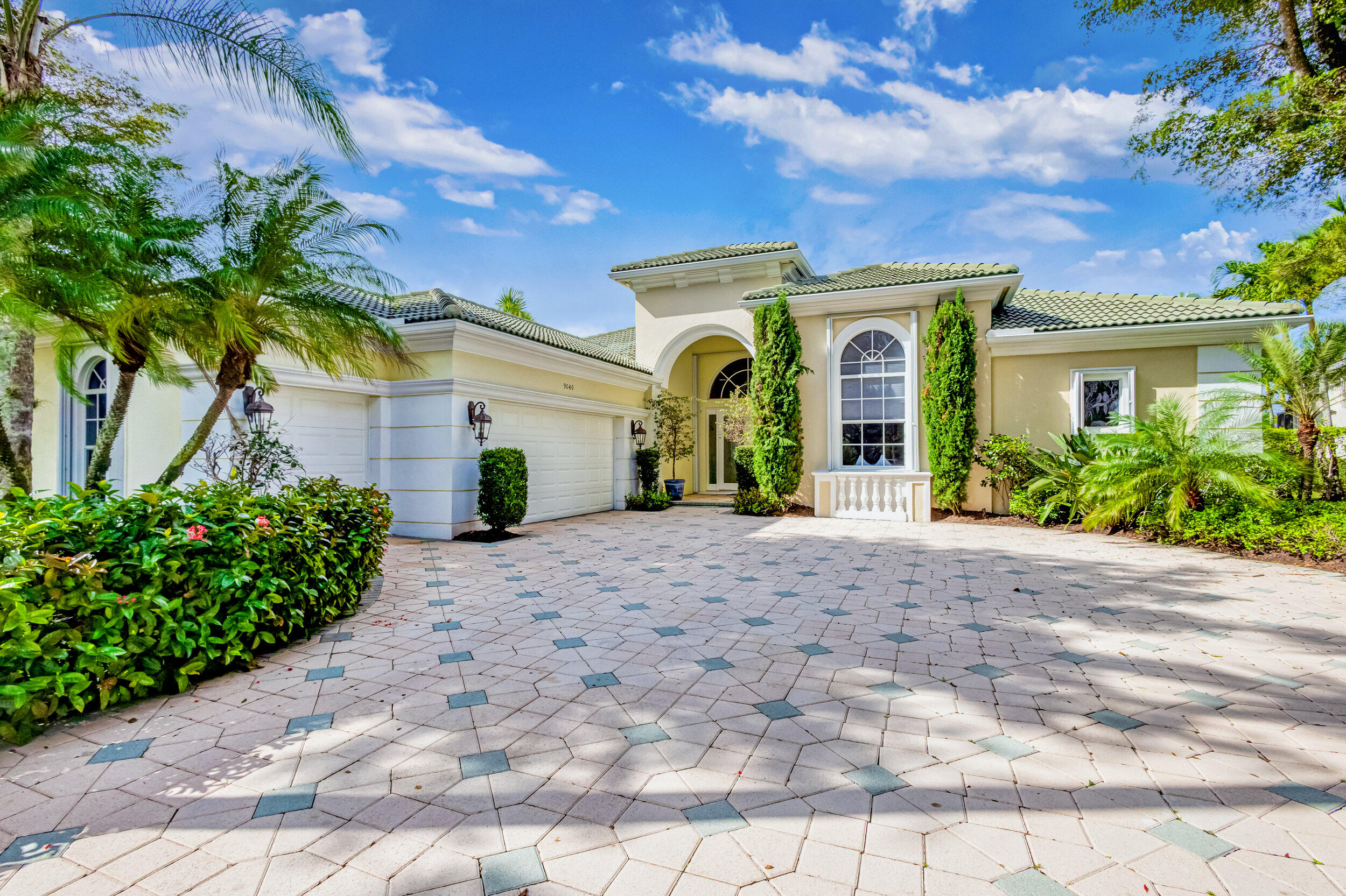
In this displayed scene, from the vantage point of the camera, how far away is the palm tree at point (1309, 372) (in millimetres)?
8531

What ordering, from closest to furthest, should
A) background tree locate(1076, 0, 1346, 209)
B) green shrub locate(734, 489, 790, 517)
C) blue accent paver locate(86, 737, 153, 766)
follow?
blue accent paver locate(86, 737, 153, 766)
background tree locate(1076, 0, 1346, 209)
green shrub locate(734, 489, 790, 517)

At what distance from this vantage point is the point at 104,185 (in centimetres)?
496

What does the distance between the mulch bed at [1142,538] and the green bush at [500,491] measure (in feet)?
26.6

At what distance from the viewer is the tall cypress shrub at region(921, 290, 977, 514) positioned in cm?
1186

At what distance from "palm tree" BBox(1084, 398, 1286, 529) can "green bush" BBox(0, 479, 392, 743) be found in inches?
417

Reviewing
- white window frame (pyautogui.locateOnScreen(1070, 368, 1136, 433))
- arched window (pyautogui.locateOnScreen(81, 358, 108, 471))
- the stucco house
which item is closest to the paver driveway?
the stucco house

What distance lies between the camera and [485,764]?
2734 mm

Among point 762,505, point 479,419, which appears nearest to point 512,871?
point 479,419

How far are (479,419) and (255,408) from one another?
304 centimetres

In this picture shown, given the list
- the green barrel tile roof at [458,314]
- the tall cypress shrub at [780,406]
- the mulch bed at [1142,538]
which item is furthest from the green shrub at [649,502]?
the mulch bed at [1142,538]

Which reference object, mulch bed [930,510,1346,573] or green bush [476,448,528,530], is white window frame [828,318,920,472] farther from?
green bush [476,448,528,530]

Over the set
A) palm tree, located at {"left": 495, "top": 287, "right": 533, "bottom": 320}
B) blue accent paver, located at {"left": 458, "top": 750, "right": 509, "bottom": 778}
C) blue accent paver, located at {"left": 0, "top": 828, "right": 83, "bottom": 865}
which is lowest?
blue accent paver, located at {"left": 458, "top": 750, "right": 509, "bottom": 778}

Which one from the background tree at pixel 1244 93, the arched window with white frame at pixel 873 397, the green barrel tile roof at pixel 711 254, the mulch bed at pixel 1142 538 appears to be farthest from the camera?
the green barrel tile roof at pixel 711 254

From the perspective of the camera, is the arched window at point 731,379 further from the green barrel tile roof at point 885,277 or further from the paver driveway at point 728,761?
the paver driveway at point 728,761
